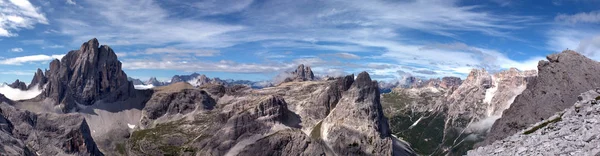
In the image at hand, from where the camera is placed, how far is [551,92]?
68.1m

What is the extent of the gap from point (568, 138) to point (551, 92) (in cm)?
3130

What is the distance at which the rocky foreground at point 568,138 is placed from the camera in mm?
37688

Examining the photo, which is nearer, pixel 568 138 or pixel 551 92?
pixel 568 138

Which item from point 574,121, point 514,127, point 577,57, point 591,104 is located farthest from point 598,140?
point 577,57

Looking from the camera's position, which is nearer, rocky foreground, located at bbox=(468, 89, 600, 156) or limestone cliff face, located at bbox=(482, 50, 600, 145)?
rocky foreground, located at bbox=(468, 89, 600, 156)

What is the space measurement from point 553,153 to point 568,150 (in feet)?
4.77

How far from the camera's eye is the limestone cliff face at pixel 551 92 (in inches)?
2586

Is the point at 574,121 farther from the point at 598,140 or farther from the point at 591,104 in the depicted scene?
the point at 598,140

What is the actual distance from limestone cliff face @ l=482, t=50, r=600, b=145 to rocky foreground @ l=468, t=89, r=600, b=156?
12121 millimetres

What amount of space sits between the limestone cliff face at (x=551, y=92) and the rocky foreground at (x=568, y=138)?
39.8 feet

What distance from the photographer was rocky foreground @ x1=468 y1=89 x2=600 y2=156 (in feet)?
124

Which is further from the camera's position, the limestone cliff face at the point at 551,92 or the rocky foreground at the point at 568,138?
the limestone cliff face at the point at 551,92

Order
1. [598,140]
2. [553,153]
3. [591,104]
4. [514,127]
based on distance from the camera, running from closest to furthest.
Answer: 1. [598,140]
2. [553,153]
3. [591,104]
4. [514,127]

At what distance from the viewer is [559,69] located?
72.5 m
